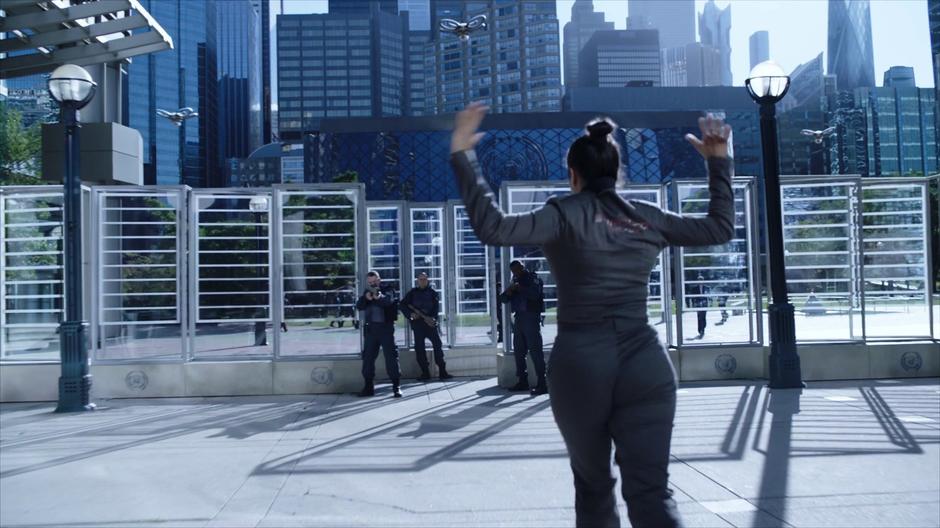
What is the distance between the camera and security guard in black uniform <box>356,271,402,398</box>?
11.5 m

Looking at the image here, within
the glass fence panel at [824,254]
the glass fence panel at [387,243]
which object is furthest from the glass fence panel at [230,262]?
the glass fence panel at [824,254]

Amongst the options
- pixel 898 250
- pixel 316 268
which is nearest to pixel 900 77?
pixel 898 250

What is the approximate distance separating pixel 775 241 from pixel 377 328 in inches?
223

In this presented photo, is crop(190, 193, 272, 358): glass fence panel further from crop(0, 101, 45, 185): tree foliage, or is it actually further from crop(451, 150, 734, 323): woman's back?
crop(0, 101, 45, 185): tree foliage

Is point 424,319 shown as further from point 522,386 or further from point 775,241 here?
point 775,241

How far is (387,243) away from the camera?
46.0 feet

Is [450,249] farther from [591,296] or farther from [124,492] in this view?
[591,296]

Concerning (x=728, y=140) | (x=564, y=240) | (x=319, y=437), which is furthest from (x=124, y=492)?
(x=728, y=140)

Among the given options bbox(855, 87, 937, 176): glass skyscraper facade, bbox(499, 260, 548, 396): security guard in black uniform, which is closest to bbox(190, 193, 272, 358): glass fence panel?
bbox(499, 260, 548, 396): security guard in black uniform

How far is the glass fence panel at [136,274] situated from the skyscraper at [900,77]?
174730 millimetres

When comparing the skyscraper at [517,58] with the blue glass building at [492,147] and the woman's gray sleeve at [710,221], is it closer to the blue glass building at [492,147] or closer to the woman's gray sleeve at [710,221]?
the blue glass building at [492,147]

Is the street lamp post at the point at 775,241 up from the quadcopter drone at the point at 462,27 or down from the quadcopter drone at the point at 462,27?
down

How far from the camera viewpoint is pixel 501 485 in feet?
20.1

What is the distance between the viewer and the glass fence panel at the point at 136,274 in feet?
38.6
